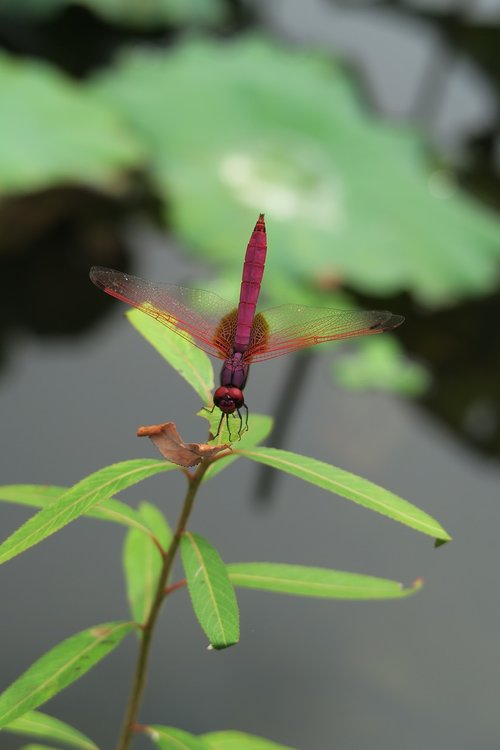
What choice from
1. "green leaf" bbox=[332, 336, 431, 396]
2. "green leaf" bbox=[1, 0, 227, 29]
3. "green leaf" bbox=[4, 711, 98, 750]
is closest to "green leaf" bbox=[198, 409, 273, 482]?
"green leaf" bbox=[4, 711, 98, 750]

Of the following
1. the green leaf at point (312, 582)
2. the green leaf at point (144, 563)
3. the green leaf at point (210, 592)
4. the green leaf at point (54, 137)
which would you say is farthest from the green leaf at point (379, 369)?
the green leaf at point (210, 592)

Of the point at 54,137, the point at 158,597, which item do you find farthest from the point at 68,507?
the point at 54,137

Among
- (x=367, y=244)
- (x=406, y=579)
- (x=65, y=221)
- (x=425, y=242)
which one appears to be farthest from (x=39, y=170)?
(x=406, y=579)

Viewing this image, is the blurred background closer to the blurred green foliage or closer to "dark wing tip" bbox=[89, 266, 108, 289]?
the blurred green foliage

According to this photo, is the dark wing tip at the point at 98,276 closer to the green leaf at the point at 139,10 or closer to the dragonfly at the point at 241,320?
the dragonfly at the point at 241,320

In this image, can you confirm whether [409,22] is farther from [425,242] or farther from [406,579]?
[406,579]

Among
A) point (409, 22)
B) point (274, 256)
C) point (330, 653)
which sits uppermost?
point (409, 22)
